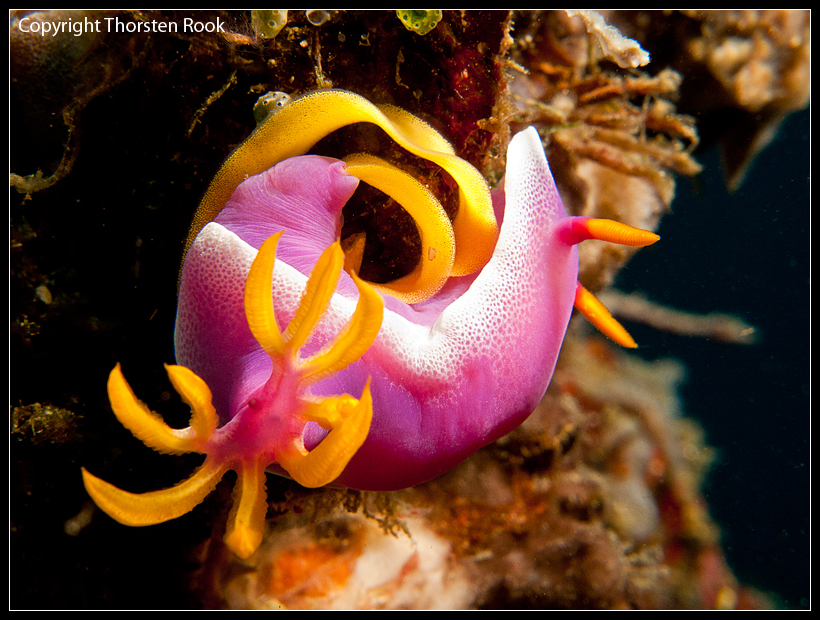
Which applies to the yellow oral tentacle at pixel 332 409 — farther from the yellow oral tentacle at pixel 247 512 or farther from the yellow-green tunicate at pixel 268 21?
the yellow-green tunicate at pixel 268 21

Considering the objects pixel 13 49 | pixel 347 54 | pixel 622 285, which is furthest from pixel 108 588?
pixel 622 285

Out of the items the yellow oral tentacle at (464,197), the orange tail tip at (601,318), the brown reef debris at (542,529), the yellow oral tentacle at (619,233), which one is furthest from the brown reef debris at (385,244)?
the orange tail tip at (601,318)

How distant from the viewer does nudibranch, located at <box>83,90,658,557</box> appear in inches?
28.9

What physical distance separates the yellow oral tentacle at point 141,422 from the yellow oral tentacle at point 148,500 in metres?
0.07

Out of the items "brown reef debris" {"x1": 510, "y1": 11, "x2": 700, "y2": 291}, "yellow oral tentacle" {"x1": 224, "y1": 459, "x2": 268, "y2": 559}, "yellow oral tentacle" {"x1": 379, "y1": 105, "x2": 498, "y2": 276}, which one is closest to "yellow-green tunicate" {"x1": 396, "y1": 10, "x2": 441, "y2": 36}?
"yellow oral tentacle" {"x1": 379, "y1": 105, "x2": 498, "y2": 276}

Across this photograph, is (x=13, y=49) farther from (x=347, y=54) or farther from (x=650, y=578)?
(x=650, y=578)

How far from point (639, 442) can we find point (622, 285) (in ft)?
4.40

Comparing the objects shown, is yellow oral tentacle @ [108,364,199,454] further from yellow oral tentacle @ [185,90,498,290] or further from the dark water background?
the dark water background

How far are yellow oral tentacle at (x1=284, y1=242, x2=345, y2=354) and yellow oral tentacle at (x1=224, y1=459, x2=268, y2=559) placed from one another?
269 millimetres

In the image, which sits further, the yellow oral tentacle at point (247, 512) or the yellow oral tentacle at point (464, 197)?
the yellow oral tentacle at point (464, 197)

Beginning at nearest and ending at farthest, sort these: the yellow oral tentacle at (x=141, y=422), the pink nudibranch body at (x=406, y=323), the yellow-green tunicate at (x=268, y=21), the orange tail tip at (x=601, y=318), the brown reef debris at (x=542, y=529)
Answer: the yellow oral tentacle at (x=141, y=422), the pink nudibranch body at (x=406, y=323), the yellow-green tunicate at (x=268, y=21), the orange tail tip at (x=601, y=318), the brown reef debris at (x=542, y=529)

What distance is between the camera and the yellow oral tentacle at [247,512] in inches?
28.6

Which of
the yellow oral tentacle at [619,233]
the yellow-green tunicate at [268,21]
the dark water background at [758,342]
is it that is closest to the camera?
the yellow-green tunicate at [268,21]

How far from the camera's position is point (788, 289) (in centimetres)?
703
